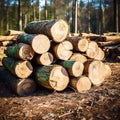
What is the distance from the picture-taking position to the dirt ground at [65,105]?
18.5 ft

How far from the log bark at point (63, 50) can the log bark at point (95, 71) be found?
601 millimetres

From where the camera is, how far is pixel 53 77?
6.95 metres

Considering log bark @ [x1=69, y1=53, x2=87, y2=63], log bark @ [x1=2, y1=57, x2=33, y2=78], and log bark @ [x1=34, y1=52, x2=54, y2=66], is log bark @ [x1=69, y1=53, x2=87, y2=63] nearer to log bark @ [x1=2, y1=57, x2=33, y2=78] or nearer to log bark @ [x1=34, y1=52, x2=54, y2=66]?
log bark @ [x1=34, y1=52, x2=54, y2=66]

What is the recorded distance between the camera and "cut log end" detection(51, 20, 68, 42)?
24.1ft

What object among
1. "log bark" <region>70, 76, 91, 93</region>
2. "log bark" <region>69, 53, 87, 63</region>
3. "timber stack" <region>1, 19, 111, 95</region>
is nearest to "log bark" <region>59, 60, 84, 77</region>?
"timber stack" <region>1, 19, 111, 95</region>

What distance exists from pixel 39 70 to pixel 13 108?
1.36m

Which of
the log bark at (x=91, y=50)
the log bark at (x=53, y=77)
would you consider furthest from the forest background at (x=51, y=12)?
the log bark at (x=53, y=77)

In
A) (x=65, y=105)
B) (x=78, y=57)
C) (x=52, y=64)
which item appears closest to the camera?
(x=65, y=105)

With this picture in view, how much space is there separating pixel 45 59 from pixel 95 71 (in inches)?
55.2

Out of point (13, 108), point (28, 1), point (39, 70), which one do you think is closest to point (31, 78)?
point (39, 70)

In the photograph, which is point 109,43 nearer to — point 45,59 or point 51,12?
point 45,59

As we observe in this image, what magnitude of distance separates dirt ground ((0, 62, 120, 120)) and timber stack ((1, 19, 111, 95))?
271mm

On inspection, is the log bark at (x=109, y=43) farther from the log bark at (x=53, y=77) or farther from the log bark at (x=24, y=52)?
the log bark at (x=24, y=52)

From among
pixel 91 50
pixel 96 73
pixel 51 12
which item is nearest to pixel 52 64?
pixel 96 73
